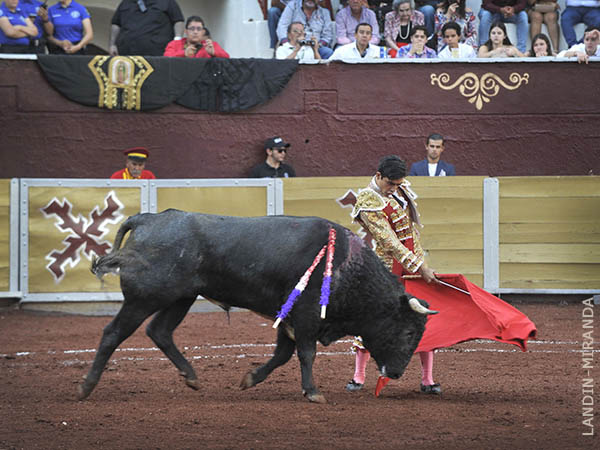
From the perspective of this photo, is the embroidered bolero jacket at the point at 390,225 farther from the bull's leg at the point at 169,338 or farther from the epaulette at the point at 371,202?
the bull's leg at the point at 169,338

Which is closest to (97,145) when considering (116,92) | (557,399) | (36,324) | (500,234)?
(116,92)

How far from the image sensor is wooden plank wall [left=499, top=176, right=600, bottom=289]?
10227 mm

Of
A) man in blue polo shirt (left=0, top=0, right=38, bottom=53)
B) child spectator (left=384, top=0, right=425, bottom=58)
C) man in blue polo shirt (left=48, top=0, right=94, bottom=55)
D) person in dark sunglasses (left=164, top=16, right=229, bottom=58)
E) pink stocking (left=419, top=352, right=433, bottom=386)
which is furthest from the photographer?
child spectator (left=384, top=0, right=425, bottom=58)

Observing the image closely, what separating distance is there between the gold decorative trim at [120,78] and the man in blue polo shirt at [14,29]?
803mm

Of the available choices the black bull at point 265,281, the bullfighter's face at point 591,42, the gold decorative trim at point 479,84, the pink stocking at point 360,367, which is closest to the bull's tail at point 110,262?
the black bull at point 265,281

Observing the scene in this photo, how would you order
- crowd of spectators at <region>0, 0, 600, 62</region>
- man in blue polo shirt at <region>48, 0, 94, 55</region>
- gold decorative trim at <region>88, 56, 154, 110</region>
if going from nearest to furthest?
gold decorative trim at <region>88, 56, 154, 110</region>, crowd of spectators at <region>0, 0, 600, 62</region>, man in blue polo shirt at <region>48, 0, 94, 55</region>

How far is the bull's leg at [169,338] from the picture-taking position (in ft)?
18.8

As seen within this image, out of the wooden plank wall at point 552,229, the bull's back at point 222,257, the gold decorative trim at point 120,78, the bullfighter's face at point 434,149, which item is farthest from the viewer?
the gold decorative trim at point 120,78

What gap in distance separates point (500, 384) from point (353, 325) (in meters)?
1.08

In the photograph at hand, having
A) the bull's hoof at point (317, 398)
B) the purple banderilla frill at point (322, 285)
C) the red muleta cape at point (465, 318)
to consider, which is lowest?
the bull's hoof at point (317, 398)

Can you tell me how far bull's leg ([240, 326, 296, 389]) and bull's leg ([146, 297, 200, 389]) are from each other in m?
0.31

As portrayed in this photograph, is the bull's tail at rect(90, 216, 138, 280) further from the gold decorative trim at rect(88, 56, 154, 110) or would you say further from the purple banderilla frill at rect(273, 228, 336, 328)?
the gold decorative trim at rect(88, 56, 154, 110)

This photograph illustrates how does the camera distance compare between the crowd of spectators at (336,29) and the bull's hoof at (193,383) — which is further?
the crowd of spectators at (336,29)

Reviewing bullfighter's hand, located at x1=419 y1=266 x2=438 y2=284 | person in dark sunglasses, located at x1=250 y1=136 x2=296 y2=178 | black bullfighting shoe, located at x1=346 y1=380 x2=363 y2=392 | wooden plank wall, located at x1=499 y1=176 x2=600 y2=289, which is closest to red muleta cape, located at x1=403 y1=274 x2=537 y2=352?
bullfighter's hand, located at x1=419 y1=266 x2=438 y2=284
